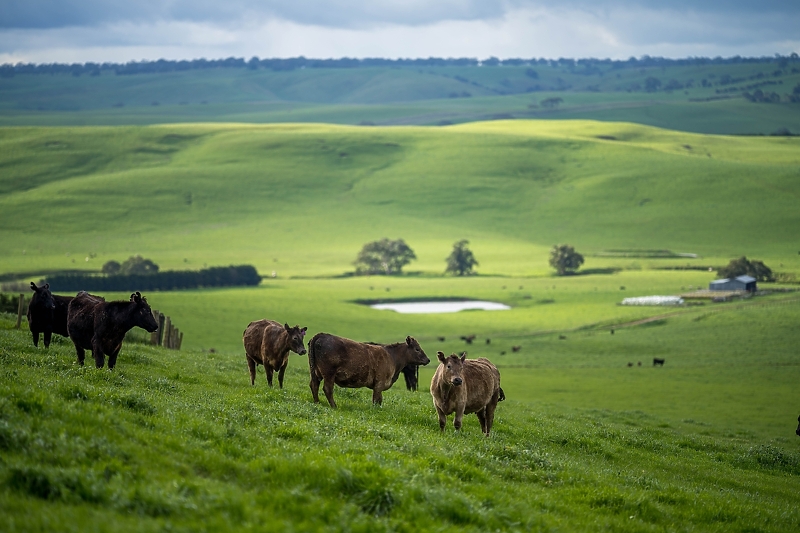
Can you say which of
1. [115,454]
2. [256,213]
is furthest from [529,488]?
[256,213]

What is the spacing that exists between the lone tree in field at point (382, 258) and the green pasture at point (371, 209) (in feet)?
8.21

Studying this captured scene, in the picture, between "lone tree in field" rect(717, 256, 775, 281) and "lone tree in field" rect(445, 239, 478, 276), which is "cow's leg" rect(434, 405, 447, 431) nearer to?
"lone tree in field" rect(717, 256, 775, 281)

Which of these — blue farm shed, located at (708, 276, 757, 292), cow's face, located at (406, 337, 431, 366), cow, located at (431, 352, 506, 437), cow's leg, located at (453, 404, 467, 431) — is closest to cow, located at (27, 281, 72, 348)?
cow's face, located at (406, 337, 431, 366)

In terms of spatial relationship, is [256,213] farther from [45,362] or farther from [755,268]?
[45,362]

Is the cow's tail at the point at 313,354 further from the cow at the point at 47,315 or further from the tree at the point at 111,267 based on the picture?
the tree at the point at 111,267

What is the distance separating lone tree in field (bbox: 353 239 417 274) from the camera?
126375 millimetres

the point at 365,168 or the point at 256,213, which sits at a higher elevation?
the point at 365,168

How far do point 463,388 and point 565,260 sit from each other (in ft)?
344

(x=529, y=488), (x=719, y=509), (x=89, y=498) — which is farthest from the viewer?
(x=719, y=509)

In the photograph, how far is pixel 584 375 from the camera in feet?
187

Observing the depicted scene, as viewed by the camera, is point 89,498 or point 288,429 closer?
point 89,498

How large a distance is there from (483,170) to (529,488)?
18211 cm

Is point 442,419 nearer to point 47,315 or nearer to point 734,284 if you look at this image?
point 47,315

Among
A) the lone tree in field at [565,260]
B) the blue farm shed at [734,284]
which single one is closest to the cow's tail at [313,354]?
the blue farm shed at [734,284]
